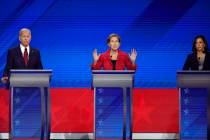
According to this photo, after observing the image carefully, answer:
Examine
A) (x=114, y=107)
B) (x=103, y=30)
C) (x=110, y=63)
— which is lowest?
(x=114, y=107)

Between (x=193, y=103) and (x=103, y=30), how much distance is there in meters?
2.18

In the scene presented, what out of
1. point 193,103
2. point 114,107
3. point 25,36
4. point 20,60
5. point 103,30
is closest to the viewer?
point 193,103

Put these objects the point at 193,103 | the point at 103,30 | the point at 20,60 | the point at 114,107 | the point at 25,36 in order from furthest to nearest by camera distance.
A: the point at 103,30 < the point at 20,60 < the point at 25,36 < the point at 114,107 < the point at 193,103

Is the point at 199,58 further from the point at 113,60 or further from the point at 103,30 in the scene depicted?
the point at 103,30

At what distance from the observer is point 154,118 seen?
715cm

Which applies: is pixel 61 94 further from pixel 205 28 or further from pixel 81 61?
pixel 205 28

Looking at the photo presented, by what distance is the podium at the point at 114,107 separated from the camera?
5.71 m

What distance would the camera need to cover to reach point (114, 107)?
575 centimetres

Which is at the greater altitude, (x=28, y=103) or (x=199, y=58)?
(x=199, y=58)

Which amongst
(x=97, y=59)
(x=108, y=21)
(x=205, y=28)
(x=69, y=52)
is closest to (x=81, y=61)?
(x=69, y=52)

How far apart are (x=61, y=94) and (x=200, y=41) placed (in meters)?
2.06

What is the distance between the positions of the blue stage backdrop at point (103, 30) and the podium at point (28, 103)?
1733 millimetres

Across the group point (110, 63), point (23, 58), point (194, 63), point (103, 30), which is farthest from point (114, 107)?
point (103, 30)

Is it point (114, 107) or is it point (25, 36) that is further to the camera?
point (25, 36)
